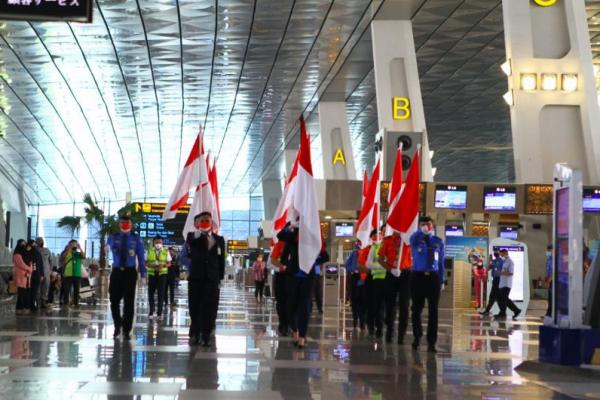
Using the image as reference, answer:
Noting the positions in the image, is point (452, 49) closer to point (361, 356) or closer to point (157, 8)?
point (157, 8)

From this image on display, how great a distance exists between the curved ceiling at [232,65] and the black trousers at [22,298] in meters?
8.87

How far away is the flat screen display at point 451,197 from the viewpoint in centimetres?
2755

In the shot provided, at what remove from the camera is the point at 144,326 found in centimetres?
1662

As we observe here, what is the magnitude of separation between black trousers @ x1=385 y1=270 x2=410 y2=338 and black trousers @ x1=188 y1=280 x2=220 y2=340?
2799mm

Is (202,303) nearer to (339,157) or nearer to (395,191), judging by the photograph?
(395,191)

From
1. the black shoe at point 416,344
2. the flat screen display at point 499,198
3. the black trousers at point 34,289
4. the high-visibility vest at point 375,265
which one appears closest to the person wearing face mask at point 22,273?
the black trousers at point 34,289

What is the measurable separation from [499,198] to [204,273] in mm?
16006

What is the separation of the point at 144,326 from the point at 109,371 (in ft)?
24.7

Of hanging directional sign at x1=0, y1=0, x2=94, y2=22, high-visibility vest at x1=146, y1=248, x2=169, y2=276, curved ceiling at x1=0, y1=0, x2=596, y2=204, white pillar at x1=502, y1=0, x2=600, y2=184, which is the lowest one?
high-visibility vest at x1=146, y1=248, x2=169, y2=276

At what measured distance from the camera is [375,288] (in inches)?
624

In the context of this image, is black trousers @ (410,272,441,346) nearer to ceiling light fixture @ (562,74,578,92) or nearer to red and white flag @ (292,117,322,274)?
red and white flag @ (292,117,322,274)

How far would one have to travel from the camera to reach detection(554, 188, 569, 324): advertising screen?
35.5 ft

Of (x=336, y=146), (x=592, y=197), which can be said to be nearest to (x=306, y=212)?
(x=592, y=197)

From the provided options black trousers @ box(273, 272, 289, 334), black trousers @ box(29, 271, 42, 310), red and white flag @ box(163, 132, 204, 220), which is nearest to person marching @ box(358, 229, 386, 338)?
black trousers @ box(273, 272, 289, 334)
